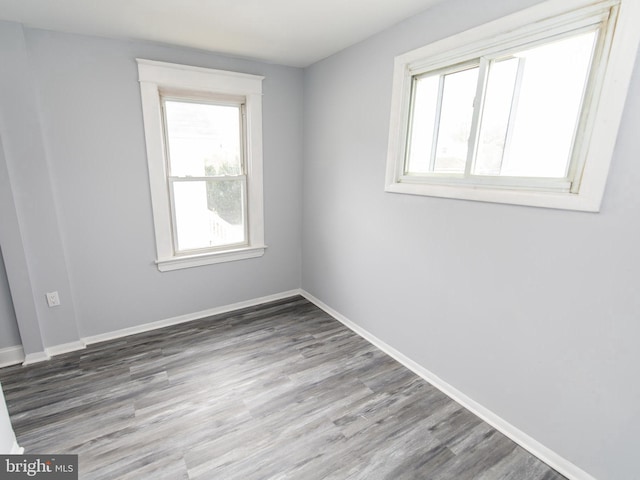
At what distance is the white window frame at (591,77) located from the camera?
122cm

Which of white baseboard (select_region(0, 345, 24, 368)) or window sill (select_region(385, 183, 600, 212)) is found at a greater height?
window sill (select_region(385, 183, 600, 212))

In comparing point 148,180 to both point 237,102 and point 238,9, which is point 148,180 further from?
point 238,9

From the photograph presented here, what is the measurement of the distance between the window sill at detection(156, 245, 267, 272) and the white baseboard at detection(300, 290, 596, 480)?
1376 millimetres

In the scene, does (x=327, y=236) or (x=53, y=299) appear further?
(x=327, y=236)

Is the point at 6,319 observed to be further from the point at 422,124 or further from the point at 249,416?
the point at 422,124

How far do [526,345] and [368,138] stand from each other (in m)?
1.77

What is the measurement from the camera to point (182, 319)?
2.97 meters

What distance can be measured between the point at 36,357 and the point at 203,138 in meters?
2.21

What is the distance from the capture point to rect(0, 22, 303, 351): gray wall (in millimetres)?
2119

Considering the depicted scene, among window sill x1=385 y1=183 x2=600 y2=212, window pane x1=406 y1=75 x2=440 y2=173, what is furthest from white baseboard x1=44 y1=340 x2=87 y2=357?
window pane x1=406 y1=75 x2=440 y2=173

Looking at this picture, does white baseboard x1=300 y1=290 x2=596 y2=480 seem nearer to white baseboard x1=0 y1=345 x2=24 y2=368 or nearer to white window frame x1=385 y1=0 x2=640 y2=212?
white window frame x1=385 y1=0 x2=640 y2=212

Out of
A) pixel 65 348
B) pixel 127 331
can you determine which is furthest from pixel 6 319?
pixel 127 331

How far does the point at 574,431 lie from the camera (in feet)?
4.94

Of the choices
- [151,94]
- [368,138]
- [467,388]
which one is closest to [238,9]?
[151,94]
